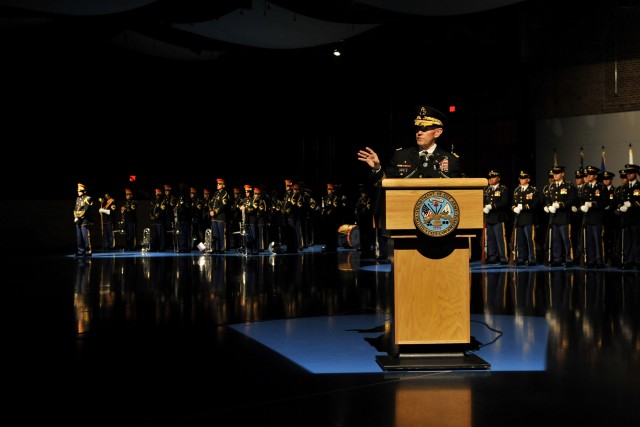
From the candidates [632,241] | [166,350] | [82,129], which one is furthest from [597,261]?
[82,129]

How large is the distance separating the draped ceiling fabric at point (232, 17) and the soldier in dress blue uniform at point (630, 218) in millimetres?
4719

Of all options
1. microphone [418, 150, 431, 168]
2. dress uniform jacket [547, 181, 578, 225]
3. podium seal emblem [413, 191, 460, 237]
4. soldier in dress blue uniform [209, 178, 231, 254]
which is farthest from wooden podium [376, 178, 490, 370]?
soldier in dress blue uniform [209, 178, 231, 254]

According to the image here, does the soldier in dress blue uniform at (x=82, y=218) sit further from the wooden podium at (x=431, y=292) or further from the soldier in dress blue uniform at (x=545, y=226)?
the wooden podium at (x=431, y=292)

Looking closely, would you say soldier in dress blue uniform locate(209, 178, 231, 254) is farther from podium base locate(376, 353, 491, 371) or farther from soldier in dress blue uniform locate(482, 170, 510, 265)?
podium base locate(376, 353, 491, 371)

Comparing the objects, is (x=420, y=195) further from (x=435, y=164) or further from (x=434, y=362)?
(x=434, y=362)

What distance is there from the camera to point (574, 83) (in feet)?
60.1

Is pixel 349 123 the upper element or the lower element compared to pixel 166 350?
upper

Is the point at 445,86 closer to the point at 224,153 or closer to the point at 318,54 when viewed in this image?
the point at 318,54

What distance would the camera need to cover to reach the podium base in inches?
195

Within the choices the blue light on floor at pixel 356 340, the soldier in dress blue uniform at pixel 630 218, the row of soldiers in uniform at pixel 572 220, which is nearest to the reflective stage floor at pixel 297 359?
the blue light on floor at pixel 356 340

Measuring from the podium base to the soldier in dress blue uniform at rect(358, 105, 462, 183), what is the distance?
1.26 meters

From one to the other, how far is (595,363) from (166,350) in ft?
10.2

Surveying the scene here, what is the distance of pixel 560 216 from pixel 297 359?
10.6 meters

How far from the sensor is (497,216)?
50.2ft
